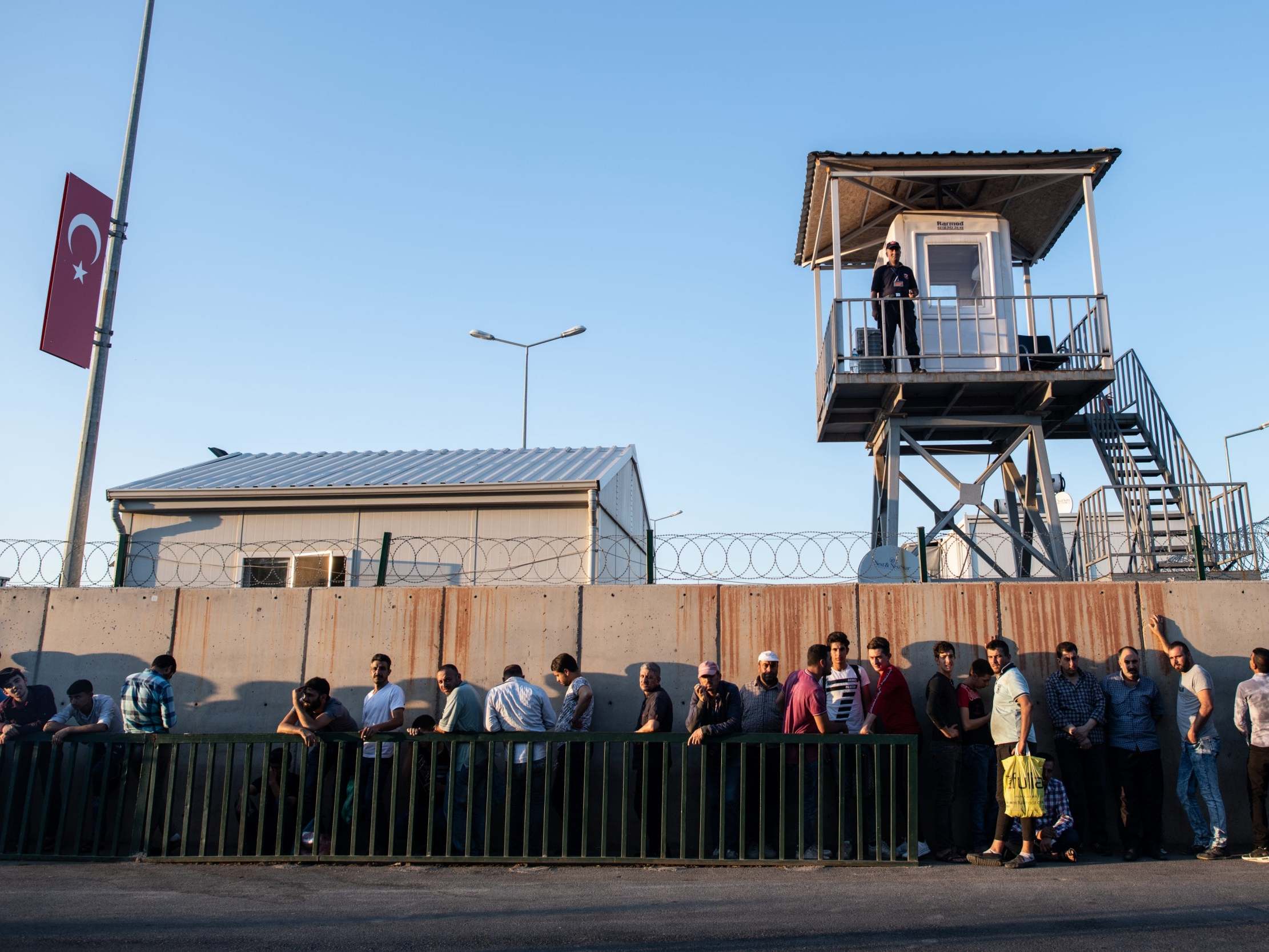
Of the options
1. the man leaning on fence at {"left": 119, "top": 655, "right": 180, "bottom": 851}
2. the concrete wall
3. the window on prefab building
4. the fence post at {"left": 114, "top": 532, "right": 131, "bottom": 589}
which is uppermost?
the window on prefab building

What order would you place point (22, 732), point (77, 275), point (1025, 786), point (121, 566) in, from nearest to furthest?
point (1025, 786)
point (22, 732)
point (121, 566)
point (77, 275)

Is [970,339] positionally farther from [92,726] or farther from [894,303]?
[92,726]

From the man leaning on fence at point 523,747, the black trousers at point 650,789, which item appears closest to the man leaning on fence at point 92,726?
the man leaning on fence at point 523,747

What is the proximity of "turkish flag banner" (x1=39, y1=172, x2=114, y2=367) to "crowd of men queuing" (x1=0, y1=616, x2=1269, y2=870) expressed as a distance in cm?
451

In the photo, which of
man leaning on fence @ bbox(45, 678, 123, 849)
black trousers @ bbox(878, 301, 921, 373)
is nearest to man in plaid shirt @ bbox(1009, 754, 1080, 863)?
black trousers @ bbox(878, 301, 921, 373)

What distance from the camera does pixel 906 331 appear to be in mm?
13703

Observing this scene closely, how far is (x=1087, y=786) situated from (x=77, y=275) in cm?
1133

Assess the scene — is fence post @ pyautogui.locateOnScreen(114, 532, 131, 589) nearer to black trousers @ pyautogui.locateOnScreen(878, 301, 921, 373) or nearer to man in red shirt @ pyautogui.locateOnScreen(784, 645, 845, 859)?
man in red shirt @ pyautogui.locateOnScreen(784, 645, 845, 859)

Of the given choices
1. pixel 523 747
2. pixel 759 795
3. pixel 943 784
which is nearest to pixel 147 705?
pixel 523 747

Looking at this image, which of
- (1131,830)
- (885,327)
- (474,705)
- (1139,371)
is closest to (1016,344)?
(885,327)

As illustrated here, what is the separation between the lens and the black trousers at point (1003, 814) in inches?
315

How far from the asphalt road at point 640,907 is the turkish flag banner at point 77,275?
586cm

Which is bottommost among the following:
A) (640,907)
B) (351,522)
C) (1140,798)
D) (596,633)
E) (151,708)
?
(640,907)

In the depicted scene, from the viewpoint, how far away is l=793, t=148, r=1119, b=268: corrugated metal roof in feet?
44.9
